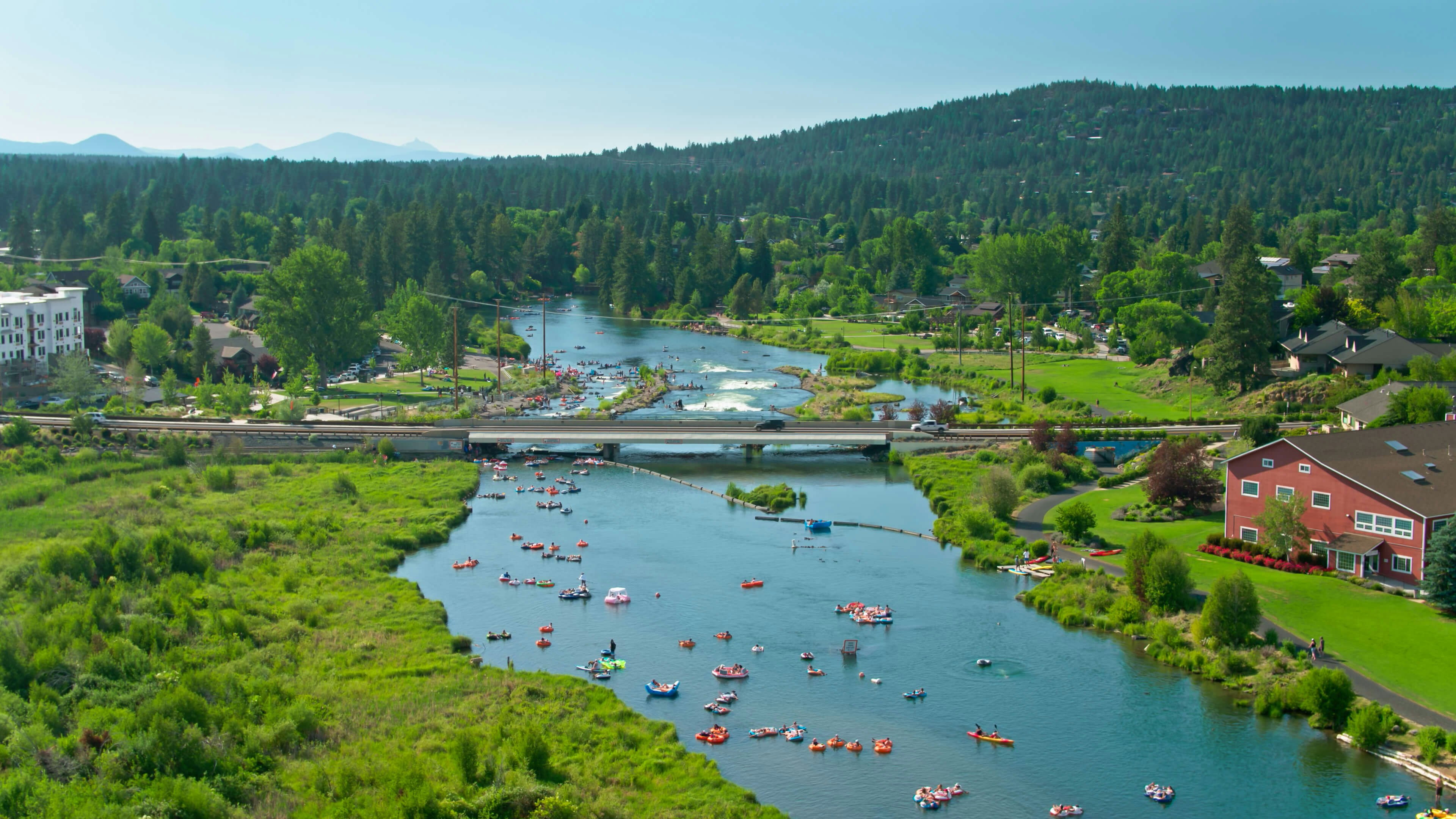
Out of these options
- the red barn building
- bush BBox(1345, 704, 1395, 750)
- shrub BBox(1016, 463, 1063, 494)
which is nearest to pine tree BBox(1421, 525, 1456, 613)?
the red barn building

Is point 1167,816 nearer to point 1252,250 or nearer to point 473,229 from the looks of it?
point 1252,250

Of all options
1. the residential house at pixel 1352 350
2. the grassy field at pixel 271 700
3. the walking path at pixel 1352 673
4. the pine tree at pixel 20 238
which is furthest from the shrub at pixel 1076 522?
the pine tree at pixel 20 238

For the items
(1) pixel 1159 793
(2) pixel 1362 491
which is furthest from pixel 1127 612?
(1) pixel 1159 793

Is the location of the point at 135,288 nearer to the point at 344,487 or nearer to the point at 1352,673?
the point at 344,487

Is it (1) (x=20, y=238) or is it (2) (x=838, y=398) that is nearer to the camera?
(2) (x=838, y=398)

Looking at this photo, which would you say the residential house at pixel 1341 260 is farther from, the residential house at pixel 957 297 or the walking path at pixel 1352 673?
the walking path at pixel 1352 673

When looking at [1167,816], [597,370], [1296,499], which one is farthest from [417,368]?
[1167,816]

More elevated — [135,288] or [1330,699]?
[135,288]

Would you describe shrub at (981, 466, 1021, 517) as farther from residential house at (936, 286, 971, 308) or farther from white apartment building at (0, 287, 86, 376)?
residential house at (936, 286, 971, 308)
